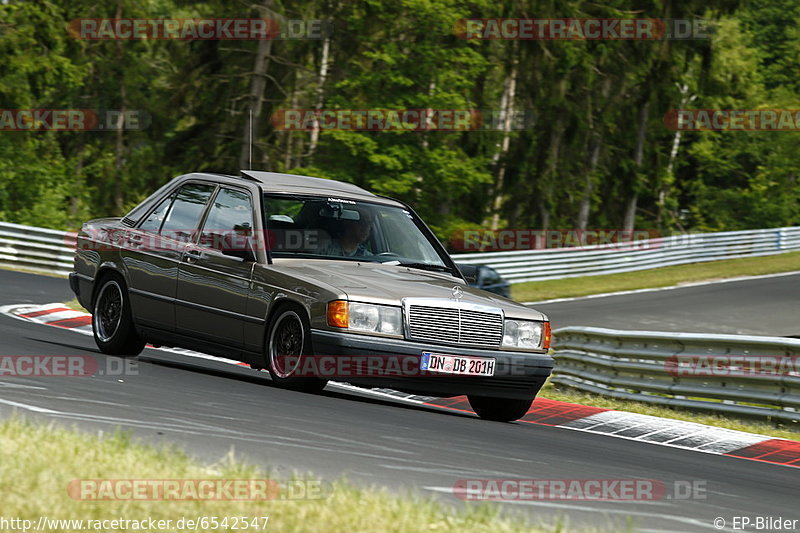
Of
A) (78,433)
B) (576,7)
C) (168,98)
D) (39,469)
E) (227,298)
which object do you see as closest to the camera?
(39,469)

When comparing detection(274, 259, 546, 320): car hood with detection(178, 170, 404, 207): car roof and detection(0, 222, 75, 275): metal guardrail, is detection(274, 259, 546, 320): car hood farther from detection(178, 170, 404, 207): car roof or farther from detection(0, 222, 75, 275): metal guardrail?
detection(0, 222, 75, 275): metal guardrail

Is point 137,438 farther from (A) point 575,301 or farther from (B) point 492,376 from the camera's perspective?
(A) point 575,301

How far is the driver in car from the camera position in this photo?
9734mm

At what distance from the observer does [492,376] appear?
8.92 metres

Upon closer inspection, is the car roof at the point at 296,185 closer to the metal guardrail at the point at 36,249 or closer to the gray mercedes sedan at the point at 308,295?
the gray mercedes sedan at the point at 308,295

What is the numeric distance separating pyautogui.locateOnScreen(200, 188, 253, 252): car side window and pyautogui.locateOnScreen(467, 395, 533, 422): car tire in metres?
2.32

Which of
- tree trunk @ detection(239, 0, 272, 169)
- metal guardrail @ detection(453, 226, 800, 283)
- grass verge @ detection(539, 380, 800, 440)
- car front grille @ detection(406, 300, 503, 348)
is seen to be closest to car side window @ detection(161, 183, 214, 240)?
car front grille @ detection(406, 300, 503, 348)

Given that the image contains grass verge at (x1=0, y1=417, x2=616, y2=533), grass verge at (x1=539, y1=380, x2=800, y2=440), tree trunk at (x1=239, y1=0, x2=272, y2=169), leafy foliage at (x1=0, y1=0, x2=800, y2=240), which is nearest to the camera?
grass verge at (x1=0, y1=417, x2=616, y2=533)

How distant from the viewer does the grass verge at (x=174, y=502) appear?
14.6 ft

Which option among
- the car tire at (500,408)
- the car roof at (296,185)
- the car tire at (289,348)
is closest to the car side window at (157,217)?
the car roof at (296,185)

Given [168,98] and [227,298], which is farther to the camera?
[168,98]

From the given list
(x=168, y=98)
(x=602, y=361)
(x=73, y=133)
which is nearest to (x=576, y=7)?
(x=168, y=98)

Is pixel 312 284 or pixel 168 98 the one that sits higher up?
pixel 168 98

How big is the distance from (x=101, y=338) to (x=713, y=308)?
70.3 feet
